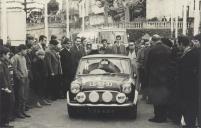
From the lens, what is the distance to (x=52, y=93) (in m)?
17.4

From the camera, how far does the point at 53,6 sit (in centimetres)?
9325

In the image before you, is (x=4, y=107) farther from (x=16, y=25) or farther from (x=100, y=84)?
(x=16, y=25)

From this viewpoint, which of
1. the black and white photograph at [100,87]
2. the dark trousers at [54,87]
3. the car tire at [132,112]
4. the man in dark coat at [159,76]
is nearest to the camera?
the black and white photograph at [100,87]

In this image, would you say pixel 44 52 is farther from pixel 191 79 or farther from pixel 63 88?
pixel 191 79

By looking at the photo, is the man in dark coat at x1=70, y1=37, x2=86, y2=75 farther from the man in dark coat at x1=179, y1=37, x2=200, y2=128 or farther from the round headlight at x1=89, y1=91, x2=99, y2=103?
the man in dark coat at x1=179, y1=37, x2=200, y2=128

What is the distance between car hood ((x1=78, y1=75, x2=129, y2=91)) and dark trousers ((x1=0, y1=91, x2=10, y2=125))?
193 cm

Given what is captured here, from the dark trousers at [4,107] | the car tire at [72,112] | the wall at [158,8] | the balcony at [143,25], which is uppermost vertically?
the wall at [158,8]

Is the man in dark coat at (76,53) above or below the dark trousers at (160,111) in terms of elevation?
above

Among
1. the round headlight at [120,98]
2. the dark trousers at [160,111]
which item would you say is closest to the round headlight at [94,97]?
the round headlight at [120,98]

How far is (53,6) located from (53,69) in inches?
3039

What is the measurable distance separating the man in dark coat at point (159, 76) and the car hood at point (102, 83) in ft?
2.57

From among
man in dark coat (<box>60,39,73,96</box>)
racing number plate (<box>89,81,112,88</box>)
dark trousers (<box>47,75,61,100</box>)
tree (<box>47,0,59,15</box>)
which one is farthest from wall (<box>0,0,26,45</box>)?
tree (<box>47,0,59,15</box>)

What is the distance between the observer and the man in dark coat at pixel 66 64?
1820 centimetres

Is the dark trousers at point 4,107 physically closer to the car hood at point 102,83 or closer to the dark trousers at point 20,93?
the dark trousers at point 20,93
